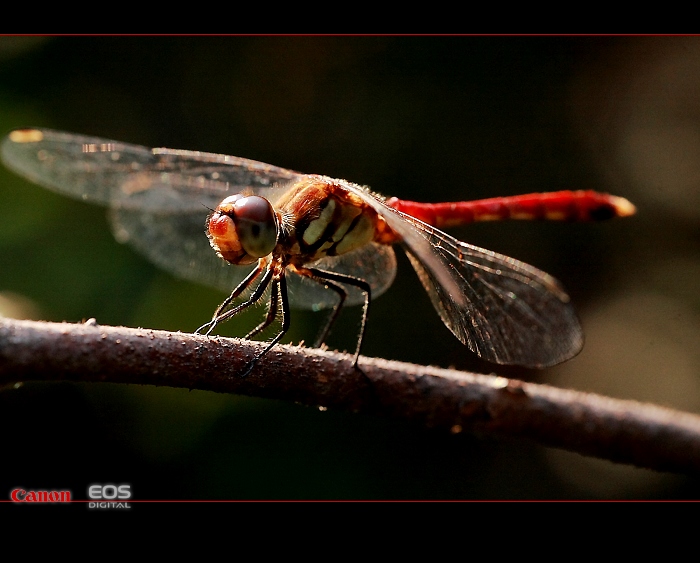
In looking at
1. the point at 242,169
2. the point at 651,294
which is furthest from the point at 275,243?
the point at 651,294

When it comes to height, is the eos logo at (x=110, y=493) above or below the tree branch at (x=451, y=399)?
below

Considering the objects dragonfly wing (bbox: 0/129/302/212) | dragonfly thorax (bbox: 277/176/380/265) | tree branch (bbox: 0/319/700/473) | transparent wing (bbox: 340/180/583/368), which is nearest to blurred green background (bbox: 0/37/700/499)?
dragonfly wing (bbox: 0/129/302/212)

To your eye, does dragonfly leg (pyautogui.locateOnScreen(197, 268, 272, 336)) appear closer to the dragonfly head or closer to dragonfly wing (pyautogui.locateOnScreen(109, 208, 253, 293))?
the dragonfly head

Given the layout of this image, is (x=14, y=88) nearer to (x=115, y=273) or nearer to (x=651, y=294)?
(x=115, y=273)

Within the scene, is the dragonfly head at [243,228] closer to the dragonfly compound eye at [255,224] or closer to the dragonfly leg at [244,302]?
the dragonfly compound eye at [255,224]

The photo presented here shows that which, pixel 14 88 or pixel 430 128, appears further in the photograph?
pixel 430 128

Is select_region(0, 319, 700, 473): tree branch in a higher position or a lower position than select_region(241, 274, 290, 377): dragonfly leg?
lower

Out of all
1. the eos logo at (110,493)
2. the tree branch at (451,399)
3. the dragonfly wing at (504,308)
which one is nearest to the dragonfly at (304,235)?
the dragonfly wing at (504,308)
